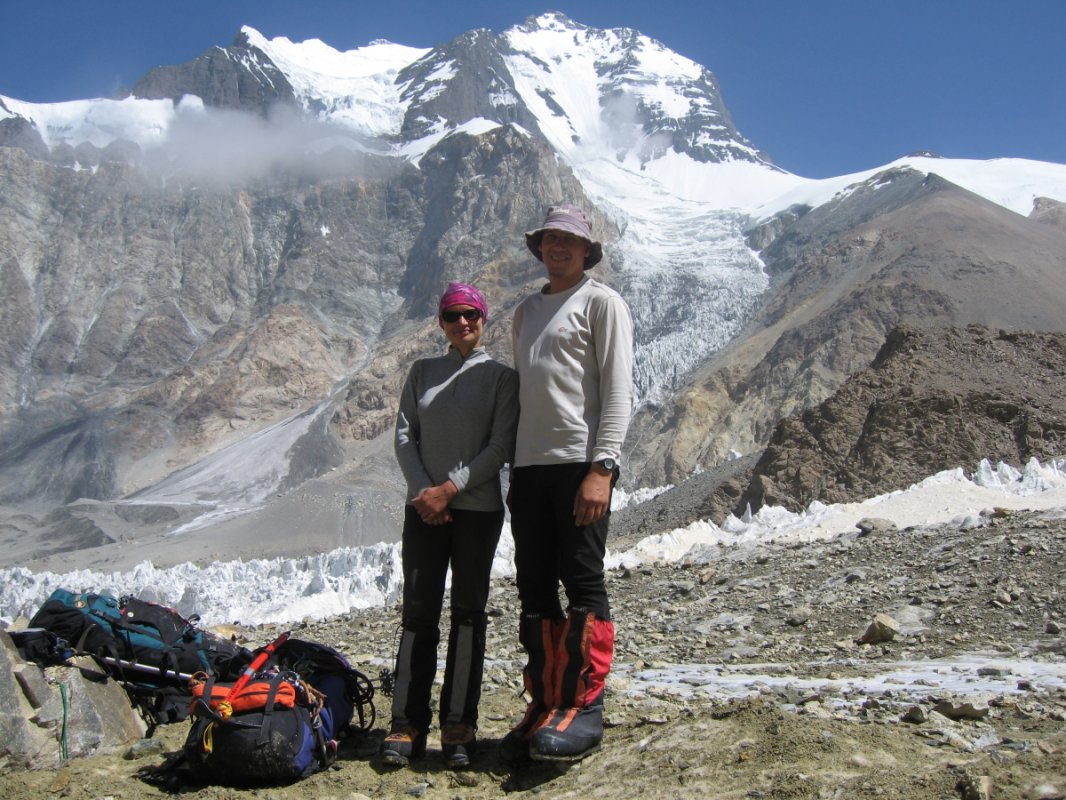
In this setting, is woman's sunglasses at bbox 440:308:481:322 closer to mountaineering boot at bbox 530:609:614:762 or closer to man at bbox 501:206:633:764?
man at bbox 501:206:633:764

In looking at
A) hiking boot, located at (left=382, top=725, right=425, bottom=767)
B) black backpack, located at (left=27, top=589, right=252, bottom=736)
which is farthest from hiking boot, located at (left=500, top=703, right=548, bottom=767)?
black backpack, located at (left=27, top=589, right=252, bottom=736)

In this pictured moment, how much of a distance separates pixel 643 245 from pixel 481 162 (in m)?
20.3

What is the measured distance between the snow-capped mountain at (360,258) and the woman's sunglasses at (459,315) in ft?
160

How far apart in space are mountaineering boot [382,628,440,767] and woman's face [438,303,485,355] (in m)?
1.11

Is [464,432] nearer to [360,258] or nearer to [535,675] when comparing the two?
[535,675]

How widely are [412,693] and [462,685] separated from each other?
19 cm

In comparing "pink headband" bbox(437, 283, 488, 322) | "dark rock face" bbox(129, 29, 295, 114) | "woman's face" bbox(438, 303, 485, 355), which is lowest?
"woman's face" bbox(438, 303, 485, 355)

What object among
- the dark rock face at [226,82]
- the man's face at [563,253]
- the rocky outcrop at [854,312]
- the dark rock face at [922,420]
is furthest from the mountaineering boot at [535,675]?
the dark rock face at [226,82]

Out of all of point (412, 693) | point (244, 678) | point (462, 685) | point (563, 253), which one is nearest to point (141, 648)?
point (244, 678)

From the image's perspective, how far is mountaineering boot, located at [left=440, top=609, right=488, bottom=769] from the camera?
3.78m

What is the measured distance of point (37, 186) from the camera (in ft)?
380

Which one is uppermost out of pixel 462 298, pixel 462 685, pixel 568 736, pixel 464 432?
pixel 462 298

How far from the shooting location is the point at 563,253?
3969mm

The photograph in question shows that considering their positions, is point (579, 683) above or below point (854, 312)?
below
